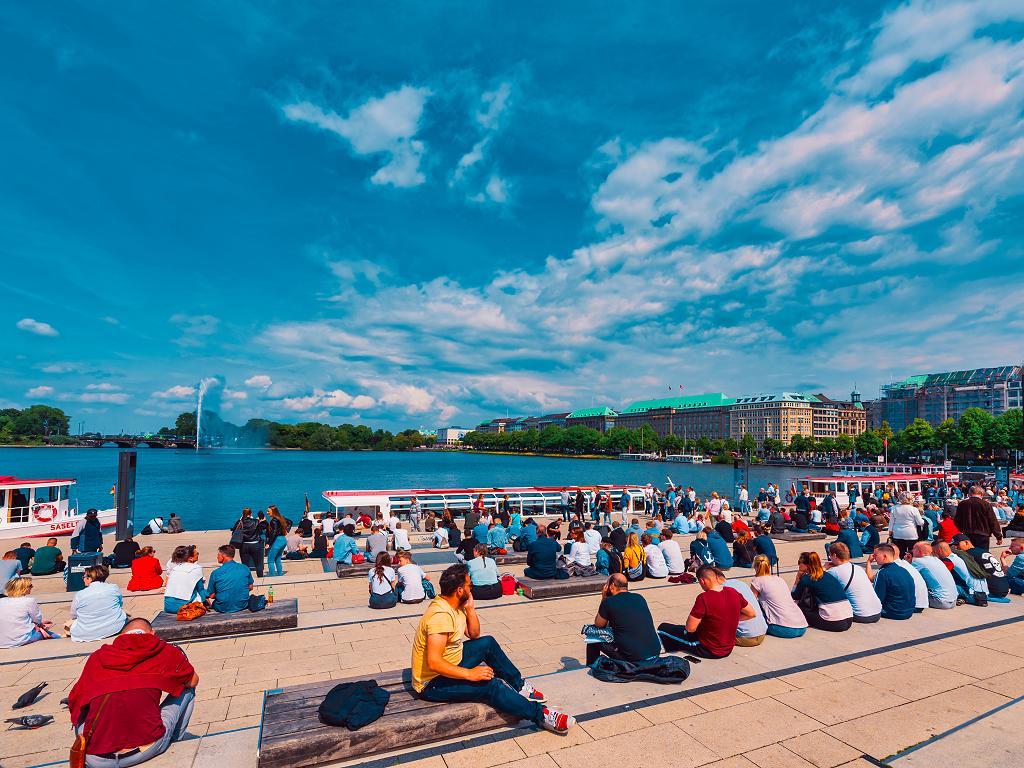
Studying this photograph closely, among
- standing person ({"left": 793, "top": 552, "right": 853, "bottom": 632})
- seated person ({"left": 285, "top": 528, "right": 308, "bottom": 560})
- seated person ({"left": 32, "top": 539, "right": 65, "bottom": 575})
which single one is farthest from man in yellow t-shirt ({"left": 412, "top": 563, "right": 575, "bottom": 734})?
seated person ({"left": 285, "top": 528, "right": 308, "bottom": 560})

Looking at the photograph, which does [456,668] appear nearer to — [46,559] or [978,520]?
[46,559]

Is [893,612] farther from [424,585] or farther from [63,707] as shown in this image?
[63,707]

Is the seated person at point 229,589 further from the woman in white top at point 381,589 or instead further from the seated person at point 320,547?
the seated person at point 320,547

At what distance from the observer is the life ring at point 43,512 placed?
94.7 ft

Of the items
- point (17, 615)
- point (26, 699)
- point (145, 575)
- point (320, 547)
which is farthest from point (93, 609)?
point (320, 547)

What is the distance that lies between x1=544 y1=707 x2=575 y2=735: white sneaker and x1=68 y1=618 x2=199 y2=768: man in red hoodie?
11.8 feet

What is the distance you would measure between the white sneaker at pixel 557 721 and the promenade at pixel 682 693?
3.4 inches

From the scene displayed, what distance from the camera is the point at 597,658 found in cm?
764

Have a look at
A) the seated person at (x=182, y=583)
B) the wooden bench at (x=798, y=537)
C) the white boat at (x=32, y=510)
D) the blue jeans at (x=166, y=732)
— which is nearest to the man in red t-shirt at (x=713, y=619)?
the blue jeans at (x=166, y=732)

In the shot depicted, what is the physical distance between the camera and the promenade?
559 cm

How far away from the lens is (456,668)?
5824 mm

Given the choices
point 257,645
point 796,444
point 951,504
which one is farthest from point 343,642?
point 796,444

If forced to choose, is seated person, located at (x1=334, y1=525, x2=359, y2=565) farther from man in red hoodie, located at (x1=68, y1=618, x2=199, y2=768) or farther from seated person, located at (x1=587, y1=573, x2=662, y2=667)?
man in red hoodie, located at (x1=68, y1=618, x2=199, y2=768)

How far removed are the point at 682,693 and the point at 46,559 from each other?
17.3 metres
